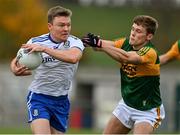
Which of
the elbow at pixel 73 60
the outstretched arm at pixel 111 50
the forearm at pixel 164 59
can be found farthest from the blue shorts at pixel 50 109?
the forearm at pixel 164 59

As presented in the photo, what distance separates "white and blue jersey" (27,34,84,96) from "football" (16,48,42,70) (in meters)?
0.39

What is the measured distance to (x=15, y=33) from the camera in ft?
168

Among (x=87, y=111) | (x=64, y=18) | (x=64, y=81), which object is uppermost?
(x=64, y=18)

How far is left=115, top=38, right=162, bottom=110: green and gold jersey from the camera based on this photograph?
41.8ft

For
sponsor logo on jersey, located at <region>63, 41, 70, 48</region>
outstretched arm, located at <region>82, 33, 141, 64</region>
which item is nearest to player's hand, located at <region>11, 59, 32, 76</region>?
sponsor logo on jersey, located at <region>63, 41, 70, 48</region>

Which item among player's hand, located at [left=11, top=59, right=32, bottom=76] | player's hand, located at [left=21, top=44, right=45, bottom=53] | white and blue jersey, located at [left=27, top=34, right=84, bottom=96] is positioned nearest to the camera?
player's hand, located at [left=21, top=44, right=45, bottom=53]

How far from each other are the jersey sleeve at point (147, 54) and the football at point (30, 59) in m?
1.66

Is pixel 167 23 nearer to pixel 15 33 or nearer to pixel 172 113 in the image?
pixel 15 33

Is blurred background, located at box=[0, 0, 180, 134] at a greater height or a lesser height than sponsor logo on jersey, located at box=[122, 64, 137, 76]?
lesser

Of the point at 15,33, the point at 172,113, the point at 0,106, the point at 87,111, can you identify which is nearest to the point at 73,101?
the point at 87,111

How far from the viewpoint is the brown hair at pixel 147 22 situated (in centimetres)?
1252

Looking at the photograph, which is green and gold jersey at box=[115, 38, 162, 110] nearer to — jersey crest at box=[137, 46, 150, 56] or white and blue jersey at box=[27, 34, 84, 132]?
jersey crest at box=[137, 46, 150, 56]

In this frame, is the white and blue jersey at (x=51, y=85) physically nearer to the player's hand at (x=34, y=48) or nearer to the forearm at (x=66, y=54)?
the forearm at (x=66, y=54)

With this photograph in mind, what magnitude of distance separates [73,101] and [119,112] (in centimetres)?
2050
